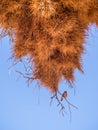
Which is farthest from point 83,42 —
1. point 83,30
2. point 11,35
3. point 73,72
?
point 11,35

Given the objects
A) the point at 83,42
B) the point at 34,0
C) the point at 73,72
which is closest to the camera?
the point at 34,0

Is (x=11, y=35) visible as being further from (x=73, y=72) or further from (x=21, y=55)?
(x=73, y=72)

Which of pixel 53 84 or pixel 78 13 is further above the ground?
pixel 78 13

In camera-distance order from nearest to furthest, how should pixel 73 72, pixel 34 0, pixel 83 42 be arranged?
1. pixel 34 0
2. pixel 83 42
3. pixel 73 72

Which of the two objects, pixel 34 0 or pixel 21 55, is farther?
pixel 21 55

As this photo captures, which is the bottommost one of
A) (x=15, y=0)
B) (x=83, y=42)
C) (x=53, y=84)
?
(x=53, y=84)

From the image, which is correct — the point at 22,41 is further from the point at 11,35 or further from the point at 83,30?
the point at 83,30
